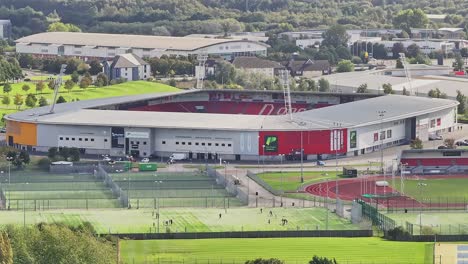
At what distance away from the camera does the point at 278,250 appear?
3053 centimetres

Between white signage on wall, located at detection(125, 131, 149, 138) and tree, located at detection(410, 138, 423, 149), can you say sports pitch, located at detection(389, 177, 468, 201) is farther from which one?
white signage on wall, located at detection(125, 131, 149, 138)

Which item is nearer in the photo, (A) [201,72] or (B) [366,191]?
(B) [366,191]

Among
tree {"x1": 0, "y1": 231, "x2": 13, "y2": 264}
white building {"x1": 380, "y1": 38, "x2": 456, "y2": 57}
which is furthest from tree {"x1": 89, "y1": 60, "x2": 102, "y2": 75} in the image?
tree {"x1": 0, "y1": 231, "x2": 13, "y2": 264}

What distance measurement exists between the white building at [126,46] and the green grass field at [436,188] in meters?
29.3

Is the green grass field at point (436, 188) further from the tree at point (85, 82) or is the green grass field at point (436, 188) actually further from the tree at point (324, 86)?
the tree at point (85, 82)

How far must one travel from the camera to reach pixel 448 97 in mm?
56562

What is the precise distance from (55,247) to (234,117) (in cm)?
2009

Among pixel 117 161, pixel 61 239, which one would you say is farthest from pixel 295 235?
pixel 117 161

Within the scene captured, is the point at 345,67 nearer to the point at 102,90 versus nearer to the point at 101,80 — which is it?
the point at 101,80

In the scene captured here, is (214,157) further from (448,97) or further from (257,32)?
(257,32)

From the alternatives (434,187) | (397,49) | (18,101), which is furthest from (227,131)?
(397,49)

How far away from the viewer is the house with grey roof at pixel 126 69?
209 feet

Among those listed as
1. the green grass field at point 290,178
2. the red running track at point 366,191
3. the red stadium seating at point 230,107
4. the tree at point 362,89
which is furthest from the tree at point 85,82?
the red running track at point 366,191

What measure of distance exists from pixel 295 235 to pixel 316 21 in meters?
56.8
